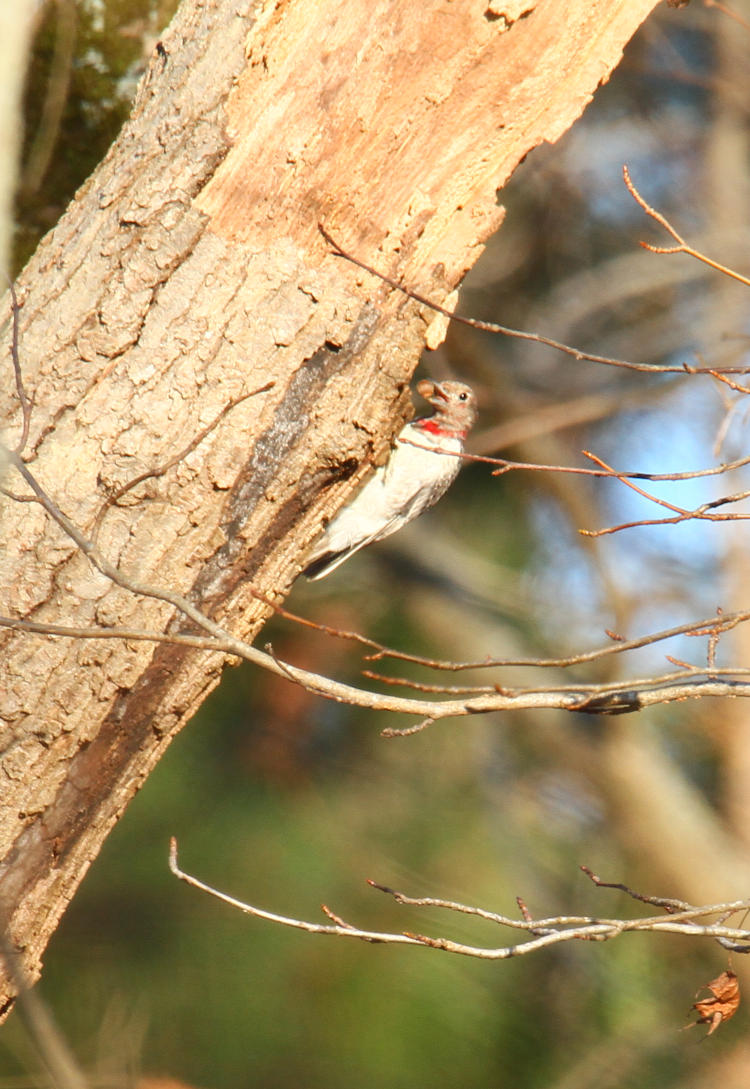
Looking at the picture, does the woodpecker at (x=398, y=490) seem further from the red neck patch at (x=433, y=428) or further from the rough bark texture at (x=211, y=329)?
the rough bark texture at (x=211, y=329)

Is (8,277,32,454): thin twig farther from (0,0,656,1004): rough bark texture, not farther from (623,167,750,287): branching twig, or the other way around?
(623,167,750,287): branching twig

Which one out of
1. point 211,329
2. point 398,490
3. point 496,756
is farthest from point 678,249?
point 496,756

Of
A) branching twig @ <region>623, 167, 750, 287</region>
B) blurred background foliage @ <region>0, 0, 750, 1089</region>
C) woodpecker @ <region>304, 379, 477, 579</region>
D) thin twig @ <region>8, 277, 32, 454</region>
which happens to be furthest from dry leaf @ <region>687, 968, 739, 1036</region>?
blurred background foliage @ <region>0, 0, 750, 1089</region>

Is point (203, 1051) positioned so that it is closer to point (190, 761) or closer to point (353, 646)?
point (190, 761)

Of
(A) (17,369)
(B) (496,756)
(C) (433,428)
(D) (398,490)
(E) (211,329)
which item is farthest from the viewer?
(B) (496,756)

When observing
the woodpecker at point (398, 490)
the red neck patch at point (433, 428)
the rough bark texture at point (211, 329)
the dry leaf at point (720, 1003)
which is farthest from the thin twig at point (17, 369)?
the red neck patch at point (433, 428)

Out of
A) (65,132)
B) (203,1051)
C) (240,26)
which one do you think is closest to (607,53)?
(240,26)

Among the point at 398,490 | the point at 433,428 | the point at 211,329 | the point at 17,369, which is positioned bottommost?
the point at 17,369

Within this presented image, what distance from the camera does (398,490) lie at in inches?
162

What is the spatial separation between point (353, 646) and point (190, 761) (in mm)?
1215

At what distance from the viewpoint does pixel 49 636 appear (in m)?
2.33

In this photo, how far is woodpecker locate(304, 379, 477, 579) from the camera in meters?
4.09

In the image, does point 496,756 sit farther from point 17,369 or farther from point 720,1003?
point 17,369

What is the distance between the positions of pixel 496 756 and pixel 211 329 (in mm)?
5208
